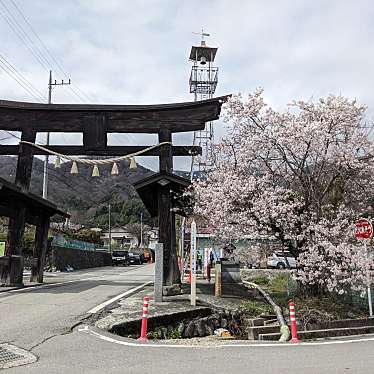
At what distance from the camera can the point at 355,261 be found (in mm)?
12680

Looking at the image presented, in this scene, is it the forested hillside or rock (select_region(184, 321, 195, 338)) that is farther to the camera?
the forested hillside

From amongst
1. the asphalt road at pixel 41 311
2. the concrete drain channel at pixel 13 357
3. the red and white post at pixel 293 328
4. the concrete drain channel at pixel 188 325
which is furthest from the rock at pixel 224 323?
the concrete drain channel at pixel 13 357

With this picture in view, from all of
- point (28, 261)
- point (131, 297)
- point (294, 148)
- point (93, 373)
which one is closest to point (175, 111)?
point (294, 148)

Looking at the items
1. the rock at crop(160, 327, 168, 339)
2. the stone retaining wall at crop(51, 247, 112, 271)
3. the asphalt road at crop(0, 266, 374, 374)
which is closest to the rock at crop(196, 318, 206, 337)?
the rock at crop(160, 327, 168, 339)

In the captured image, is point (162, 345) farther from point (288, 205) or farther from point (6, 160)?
point (6, 160)

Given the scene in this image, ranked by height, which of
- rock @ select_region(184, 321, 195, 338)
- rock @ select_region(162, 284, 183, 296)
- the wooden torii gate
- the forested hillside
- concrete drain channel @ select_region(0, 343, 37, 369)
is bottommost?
rock @ select_region(184, 321, 195, 338)

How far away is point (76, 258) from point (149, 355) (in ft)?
107

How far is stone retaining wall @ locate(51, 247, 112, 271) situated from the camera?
3316 cm

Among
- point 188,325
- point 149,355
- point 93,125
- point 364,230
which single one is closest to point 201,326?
point 188,325

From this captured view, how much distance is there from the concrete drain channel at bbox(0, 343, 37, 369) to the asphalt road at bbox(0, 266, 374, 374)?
0.16 metres

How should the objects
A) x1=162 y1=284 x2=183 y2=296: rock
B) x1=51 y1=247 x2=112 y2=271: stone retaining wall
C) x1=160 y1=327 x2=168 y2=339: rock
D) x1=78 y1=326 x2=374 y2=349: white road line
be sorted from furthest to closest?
x1=51 y1=247 x2=112 y2=271: stone retaining wall, x1=162 y1=284 x2=183 y2=296: rock, x1=160 y1=327 x2=168 y2=339: rock, x1=78 y1=326 x2=374 y2=349: white road line

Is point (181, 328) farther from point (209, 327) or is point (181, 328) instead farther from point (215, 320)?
point (215, 320)

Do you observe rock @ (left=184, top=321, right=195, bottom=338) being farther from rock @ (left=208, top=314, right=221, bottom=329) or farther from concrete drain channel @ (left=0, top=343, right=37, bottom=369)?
concrete drain channel @ (left=0, top=343, right=37, bottom=369)

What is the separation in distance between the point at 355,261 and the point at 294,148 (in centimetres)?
424
